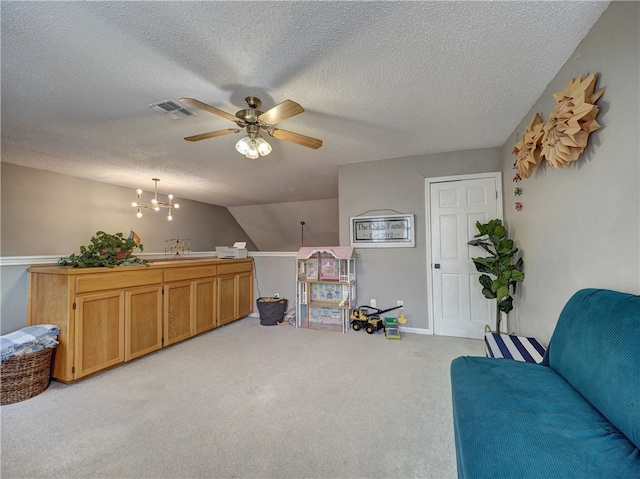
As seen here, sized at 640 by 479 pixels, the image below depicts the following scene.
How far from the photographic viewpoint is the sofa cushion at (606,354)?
0.91 meters

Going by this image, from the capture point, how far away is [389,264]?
3.76 m

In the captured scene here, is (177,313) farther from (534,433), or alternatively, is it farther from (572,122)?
(572,122)

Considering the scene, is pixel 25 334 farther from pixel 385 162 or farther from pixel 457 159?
pixel 457 159

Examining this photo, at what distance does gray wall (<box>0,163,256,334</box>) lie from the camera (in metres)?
2.64

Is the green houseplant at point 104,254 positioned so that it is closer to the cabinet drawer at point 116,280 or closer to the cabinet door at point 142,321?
the cabinet drawer at point 116,280

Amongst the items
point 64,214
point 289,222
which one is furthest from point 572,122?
point 289,222

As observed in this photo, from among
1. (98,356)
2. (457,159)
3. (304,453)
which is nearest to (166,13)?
(304,453)

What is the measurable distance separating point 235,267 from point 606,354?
414cm

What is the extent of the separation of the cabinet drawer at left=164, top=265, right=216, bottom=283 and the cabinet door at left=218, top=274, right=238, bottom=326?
23 cm

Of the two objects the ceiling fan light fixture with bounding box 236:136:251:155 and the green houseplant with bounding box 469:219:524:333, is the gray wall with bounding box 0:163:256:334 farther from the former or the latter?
the green houseplant with bounding box 469:219:524:333

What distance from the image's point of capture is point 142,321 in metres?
2.95

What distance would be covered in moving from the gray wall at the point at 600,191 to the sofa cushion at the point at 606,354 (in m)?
0.23

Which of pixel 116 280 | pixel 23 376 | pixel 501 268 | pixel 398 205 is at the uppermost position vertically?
pixel 398 205

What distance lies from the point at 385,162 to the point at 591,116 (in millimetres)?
2467
